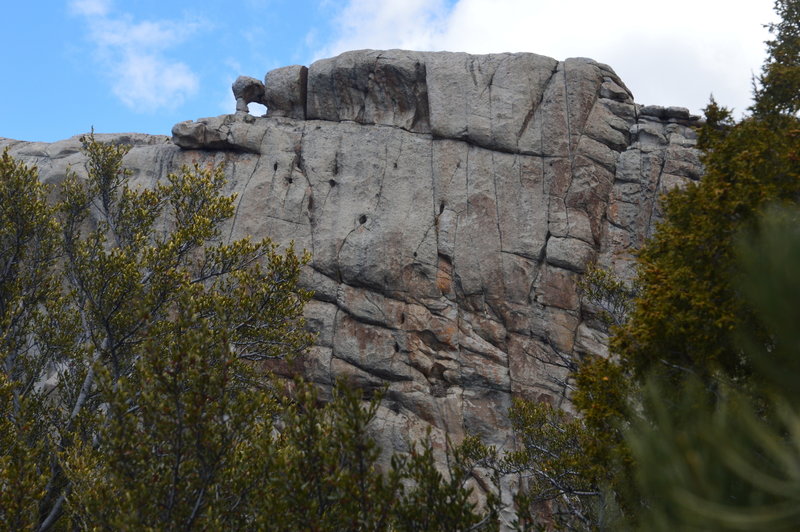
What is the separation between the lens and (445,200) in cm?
4000

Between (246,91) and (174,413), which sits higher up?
(246,91)

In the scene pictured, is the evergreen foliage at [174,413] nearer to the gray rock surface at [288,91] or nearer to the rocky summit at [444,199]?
the rocky summit at [444,199]

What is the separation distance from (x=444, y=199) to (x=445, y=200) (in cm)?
10

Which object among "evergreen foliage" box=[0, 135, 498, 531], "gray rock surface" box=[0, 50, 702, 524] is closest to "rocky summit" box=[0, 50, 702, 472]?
"gray rock surface" box=[0, 50, 702, 524]

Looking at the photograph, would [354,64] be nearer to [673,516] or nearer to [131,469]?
[131,469]

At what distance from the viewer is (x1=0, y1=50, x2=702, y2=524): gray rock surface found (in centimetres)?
3622

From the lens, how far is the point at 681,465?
20.6 ft

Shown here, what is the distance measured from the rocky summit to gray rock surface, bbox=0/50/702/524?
10cm

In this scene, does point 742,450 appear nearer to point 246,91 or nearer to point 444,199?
point 444,199

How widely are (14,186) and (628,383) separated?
23.5 metres

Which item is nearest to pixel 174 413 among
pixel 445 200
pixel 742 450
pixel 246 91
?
pixel 742 450

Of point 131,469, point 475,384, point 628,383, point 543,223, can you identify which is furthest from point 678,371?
point 543,223

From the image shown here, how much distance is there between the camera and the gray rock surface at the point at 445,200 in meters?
36.2

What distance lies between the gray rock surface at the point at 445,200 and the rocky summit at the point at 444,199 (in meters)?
0.10
